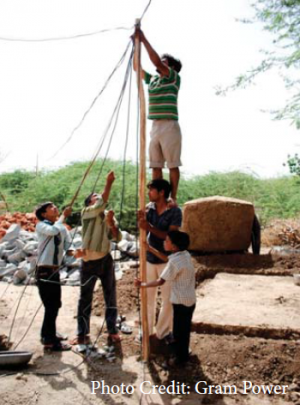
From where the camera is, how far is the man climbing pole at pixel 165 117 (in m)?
4.54

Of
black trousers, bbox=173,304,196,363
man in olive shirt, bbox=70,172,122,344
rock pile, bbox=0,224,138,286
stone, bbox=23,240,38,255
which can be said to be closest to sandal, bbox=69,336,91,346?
man in olive shirt, bbox=70,172,122,344

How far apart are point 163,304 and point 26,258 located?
192 inches

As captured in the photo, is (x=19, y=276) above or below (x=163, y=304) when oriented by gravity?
below

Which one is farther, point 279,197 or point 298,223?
point 279,197

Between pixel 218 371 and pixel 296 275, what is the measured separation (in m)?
3.14

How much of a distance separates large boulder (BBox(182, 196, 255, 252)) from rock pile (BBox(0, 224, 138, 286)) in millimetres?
1291

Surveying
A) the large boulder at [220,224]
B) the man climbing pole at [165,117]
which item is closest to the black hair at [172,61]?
the man climbing pole at [165,117]

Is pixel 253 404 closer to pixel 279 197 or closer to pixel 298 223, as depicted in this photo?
pixel 298 223

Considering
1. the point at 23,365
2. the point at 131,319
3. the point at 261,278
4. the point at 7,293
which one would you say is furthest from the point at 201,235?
the point at 23,365

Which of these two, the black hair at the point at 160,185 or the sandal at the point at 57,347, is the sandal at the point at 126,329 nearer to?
the sandal at the point at 57,347

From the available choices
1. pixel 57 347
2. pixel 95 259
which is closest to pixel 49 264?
pixel 95 259

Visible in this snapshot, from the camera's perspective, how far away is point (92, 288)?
4660 mm

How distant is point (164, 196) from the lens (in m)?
4.27

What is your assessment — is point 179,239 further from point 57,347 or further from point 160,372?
point 57,347
